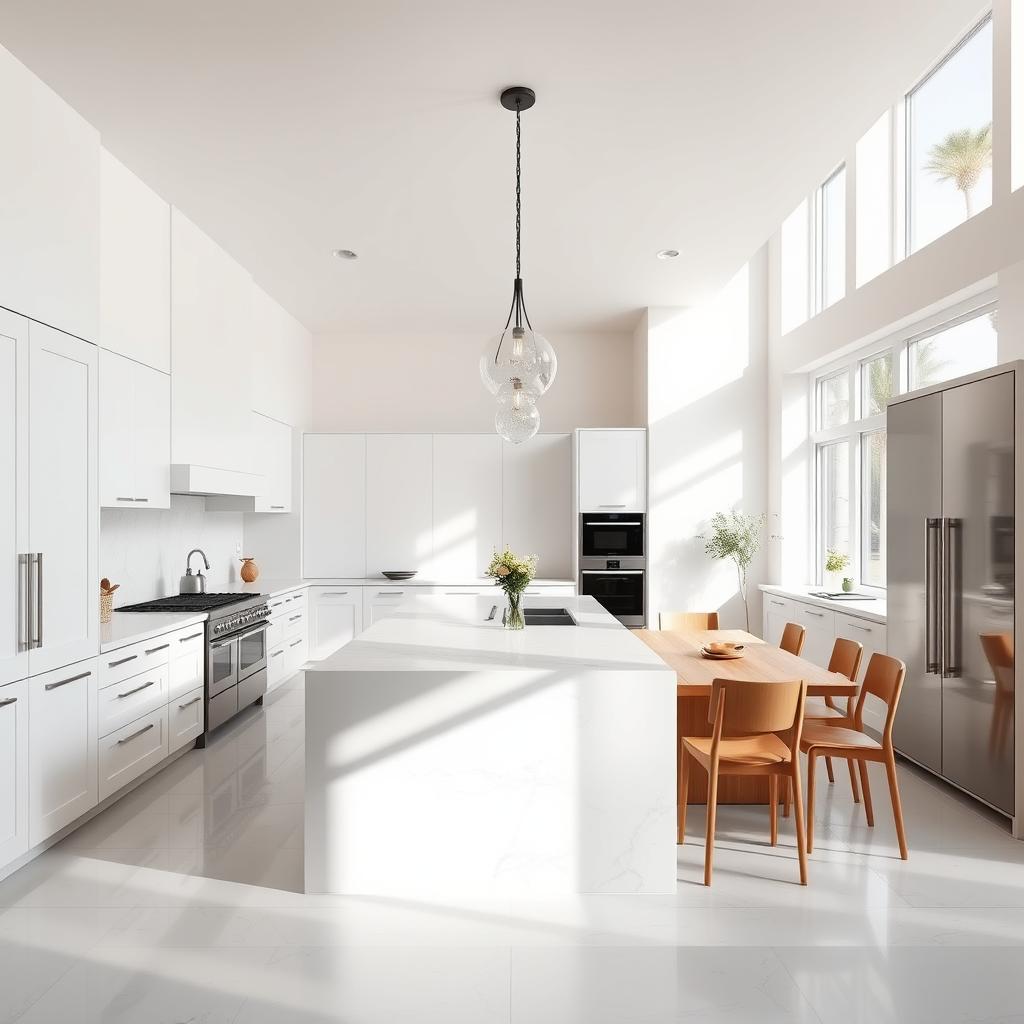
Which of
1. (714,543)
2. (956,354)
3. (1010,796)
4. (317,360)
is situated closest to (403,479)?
(317,360)

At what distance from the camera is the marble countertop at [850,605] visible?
15.9 ft

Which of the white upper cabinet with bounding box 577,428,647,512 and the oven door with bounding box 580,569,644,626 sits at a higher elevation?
the white upper cabinet with bounding box 577,428,647,512

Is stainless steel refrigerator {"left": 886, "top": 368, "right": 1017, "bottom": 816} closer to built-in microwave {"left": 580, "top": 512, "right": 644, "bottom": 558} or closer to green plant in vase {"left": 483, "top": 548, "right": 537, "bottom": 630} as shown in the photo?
green plant in vase {"left": 483, "top": 548, "right": 537, "bottom": 630}

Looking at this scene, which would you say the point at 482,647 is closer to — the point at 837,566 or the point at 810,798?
the point at 810,798

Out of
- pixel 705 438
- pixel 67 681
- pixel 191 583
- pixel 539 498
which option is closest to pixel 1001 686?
pixel 705 438

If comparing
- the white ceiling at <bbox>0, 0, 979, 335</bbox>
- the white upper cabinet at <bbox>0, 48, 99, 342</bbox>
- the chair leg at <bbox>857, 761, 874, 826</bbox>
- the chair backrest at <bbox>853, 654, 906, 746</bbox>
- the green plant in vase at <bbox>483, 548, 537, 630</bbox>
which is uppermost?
the white ceiling at <bbox>0, 0, 979, 335</bbox>

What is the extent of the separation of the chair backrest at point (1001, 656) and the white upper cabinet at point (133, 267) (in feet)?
14.3

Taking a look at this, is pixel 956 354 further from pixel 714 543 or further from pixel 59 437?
pixel 59 437

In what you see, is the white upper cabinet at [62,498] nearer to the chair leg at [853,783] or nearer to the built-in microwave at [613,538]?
the chair leg at [853,783]

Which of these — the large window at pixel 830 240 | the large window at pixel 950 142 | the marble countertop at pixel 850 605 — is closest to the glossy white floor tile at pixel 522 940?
the marble countertop at pixel 850 605

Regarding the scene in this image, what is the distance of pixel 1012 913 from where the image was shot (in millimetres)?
2771

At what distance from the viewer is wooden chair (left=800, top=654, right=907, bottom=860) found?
125 inches

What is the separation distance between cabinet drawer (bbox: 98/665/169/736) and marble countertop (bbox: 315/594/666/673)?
3.86 feet

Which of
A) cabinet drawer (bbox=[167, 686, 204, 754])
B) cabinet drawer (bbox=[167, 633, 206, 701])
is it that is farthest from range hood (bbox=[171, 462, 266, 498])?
cabinet drawer (bbox=[167, 686, 204, 754])
